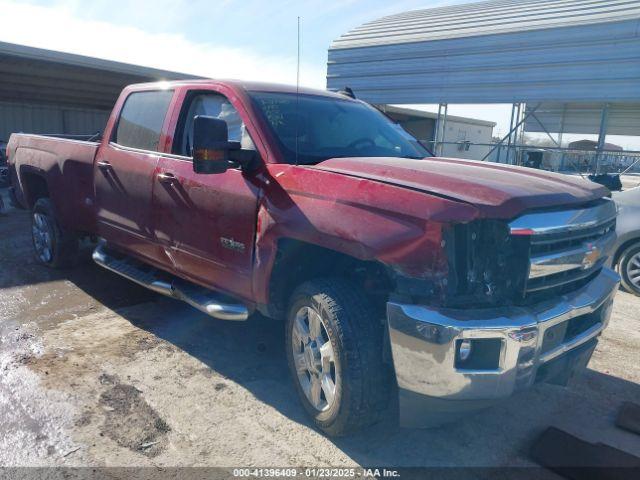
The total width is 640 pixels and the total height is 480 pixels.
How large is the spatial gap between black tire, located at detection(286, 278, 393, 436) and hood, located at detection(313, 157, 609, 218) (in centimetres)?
66

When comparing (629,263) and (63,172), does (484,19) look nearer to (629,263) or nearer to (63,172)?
(629,263)

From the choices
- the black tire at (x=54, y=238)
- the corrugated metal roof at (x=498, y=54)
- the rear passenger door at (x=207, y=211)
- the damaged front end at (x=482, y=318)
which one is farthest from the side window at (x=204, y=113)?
the corrugated metal roof at (x=498, y=54)

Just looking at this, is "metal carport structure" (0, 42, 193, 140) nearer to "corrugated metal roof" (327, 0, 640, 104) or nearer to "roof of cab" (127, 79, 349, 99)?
"corrugated metal roof" (327, 0, 640, 104)

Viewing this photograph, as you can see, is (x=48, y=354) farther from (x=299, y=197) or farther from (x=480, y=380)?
(x=480, y=380)

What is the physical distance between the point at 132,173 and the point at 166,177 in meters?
0.58

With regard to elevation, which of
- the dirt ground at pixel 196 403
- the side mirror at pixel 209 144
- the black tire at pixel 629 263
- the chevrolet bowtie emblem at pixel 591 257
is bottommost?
the dirt ground at pixel 196 403

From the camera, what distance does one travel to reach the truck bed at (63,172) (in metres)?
4.96

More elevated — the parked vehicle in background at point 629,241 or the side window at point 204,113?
the side window at point 204,113

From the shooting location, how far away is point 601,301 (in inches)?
115

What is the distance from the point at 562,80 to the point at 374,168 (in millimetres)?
10100

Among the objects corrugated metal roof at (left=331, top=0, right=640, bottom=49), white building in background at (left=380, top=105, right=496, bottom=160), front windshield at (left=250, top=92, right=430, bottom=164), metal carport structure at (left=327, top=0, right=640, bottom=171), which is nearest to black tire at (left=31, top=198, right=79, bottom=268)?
front windshield at (left=250, top=92, right=430, bottom=164)

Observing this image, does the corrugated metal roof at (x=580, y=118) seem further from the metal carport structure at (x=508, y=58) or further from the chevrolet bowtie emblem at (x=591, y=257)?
the chevrolet bowtie emblem at (x=591, y=257)

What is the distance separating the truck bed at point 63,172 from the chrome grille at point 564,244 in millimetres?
4030

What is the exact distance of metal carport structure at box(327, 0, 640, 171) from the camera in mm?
10484
